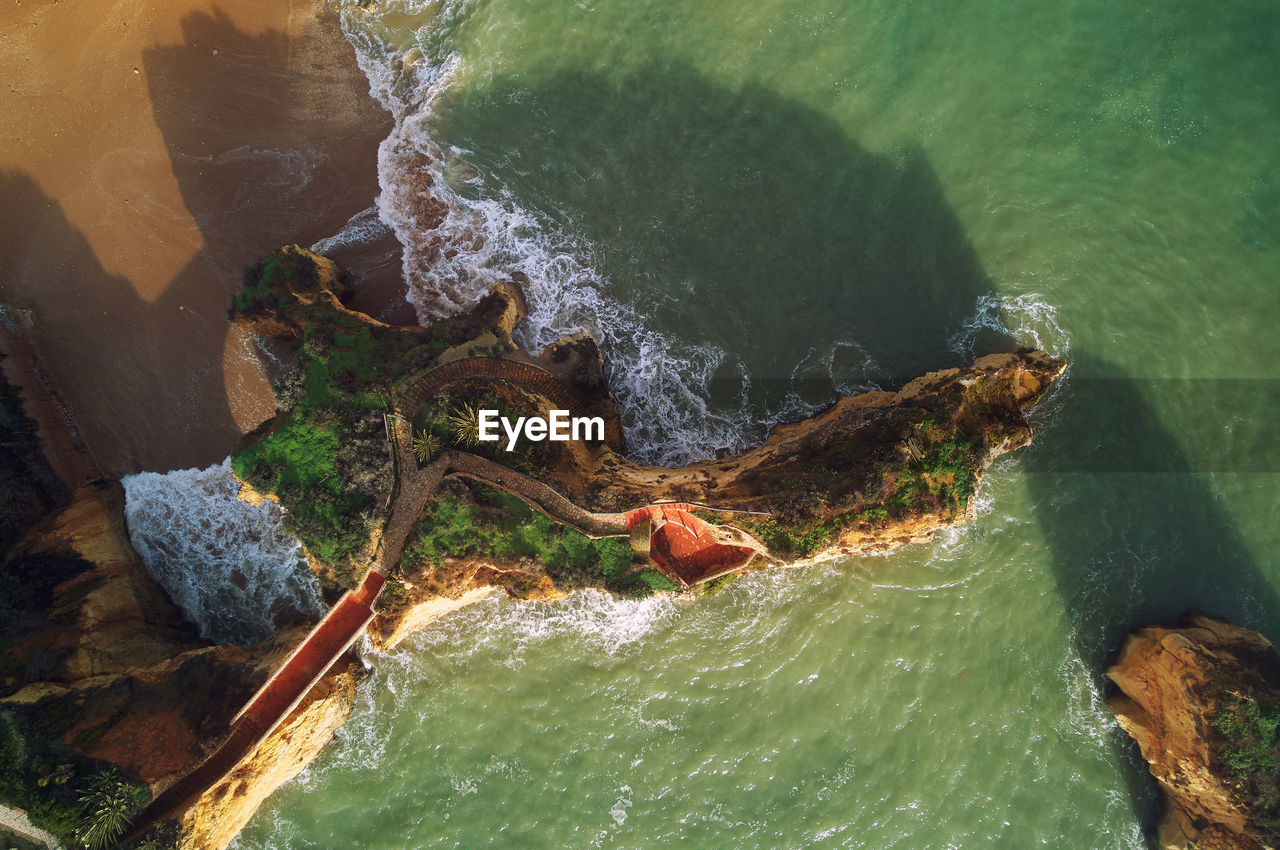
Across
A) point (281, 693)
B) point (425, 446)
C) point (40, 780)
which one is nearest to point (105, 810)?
point (40, 780)

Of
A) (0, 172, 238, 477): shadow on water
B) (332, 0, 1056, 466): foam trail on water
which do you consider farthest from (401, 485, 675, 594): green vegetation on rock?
(0, 172, 238, 477): shadow on water

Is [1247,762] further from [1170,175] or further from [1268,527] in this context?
[1170,175]

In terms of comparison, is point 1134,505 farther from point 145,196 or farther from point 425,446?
point 145,196

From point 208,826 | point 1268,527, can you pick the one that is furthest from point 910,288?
point 208,826

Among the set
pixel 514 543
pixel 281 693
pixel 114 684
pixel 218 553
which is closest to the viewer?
pixel 114 684

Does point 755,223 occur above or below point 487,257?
above

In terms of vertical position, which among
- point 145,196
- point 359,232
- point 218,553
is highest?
point 145,196
